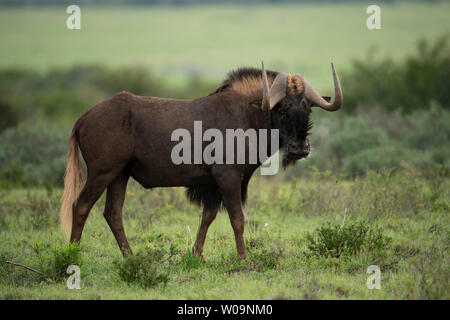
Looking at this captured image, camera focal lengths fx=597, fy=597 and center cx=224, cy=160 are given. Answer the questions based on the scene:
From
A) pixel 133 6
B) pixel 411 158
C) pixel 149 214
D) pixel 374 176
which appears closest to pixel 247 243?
pixel 149 214

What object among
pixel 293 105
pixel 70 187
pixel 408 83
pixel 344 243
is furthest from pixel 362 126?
pixel 70 187

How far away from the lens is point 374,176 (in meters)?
10.2

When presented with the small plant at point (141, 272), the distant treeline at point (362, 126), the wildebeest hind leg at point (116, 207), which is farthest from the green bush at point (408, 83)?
the small plant at point (141, 272)

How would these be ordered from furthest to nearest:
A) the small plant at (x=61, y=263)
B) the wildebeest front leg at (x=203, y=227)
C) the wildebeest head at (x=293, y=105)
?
1. the wildebeest front leg at (x=203, y=227)
2. the wildebeest head at (x=293, y=105)
3. the small plant at (x=61, y=263)

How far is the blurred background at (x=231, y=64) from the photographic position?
48.8 feet

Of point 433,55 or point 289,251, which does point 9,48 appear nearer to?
point 433,55

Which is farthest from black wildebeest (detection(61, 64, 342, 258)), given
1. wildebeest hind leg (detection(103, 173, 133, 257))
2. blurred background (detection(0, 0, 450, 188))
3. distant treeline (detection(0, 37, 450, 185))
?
blurred background (detection(0, 0, 450, 188))

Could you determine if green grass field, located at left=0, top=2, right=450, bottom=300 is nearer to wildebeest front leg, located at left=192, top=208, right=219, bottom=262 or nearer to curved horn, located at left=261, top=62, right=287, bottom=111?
wildebeest front leg, located at left=192, top=208, right=219, bottom=262

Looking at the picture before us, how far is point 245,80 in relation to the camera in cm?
765

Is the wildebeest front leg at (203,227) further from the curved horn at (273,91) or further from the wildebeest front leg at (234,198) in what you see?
the curved horn at (273,91)

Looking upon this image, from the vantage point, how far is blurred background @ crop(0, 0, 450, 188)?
14.9 m

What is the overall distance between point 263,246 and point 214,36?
80.0 meters

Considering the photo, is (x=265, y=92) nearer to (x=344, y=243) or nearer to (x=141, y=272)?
(x=344, y=243)

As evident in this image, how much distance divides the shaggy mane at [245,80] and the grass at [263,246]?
2011 mm
